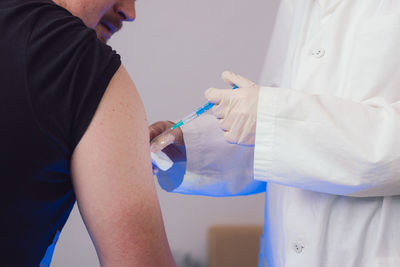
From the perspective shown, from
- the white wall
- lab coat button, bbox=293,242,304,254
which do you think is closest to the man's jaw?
lab coat button, bbox=293,242,304,254

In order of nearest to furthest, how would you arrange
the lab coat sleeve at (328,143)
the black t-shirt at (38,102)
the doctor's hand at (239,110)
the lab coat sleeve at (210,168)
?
the black t-shirt at (38,102) → the lab coat sleeve at (328,143) → the doctor's hand at (239,110) → the lab coat sleeve at (210,168)

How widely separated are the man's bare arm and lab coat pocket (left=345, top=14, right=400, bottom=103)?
1.58 feet

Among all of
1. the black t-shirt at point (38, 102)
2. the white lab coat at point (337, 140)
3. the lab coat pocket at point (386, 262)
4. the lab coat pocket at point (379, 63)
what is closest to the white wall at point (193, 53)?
the white lab coat at point (337, 140)

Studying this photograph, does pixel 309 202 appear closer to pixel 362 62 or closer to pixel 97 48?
pixel 362 62

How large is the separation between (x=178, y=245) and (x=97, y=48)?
5.13 feet

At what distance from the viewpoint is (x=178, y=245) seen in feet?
6.75

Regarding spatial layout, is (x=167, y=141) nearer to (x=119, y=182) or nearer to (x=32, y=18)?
(x=119, y=182)

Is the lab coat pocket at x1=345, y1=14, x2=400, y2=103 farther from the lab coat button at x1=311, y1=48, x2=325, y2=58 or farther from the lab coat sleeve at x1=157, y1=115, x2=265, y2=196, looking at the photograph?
the lab coat sleeve at x1=157, y1=115, x2=265, y2=196

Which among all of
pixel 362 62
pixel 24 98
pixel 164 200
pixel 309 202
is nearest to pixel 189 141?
pixel 309 202

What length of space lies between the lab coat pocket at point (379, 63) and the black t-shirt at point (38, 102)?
20.7 inches

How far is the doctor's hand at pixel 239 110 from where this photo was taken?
0.90 m

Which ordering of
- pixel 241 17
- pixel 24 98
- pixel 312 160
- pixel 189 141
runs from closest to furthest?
pixel 24 98, pixel 312 160, pixel 189 141, pixel 241 17

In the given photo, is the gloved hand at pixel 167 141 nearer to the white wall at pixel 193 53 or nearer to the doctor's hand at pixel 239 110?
the doctor's hand at pixel 239 110

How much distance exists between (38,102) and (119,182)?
0.59 ft
